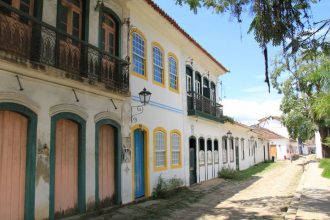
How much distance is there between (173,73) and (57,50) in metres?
7.67

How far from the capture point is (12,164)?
23.8 ft

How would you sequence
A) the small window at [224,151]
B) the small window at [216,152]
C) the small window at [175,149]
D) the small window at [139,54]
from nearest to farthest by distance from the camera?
the small window at [139,54], the small window at [175,149], the small window at [216,152], the small window at [224,151]

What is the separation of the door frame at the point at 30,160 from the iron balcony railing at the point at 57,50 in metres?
1.07

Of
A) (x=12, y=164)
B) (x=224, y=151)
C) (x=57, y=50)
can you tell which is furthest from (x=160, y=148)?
(x=224, y=151)

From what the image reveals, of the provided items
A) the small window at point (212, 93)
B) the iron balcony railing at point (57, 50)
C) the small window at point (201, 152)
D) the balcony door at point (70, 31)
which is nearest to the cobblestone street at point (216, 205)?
the small window at point (201, 152)

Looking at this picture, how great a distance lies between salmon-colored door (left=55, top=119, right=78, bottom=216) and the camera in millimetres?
8445

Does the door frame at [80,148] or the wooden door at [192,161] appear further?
the wooden door at [192,161]

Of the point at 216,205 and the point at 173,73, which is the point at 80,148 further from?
the point at 173,73

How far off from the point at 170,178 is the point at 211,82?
8474 mm

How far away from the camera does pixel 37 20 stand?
7.58 m

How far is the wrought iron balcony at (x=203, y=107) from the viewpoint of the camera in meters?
17.1

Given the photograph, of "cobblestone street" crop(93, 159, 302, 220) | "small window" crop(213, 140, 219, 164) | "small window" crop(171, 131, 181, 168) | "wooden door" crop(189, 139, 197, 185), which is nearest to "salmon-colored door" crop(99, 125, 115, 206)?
"cobblestone street" crop(93, 159, 302, 220)

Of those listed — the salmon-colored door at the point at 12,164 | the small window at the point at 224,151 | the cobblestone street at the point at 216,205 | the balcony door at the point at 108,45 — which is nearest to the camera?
the salmon-colored door at the point at 12,164

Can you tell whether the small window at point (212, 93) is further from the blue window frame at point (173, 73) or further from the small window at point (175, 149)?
the small window at point (175, 149)
